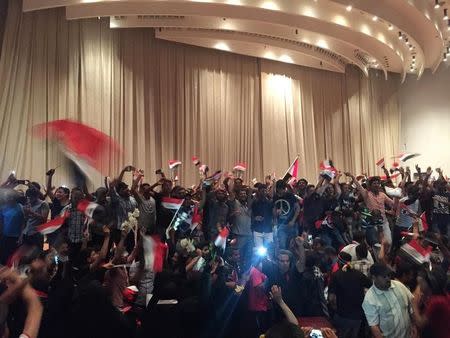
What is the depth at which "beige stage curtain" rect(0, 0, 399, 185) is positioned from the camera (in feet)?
38.9

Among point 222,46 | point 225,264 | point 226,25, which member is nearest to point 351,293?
point 225,264

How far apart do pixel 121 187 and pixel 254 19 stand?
6664mm

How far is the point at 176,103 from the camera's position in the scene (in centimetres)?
1480

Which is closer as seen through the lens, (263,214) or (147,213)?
(147,213)

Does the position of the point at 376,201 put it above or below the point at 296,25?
below

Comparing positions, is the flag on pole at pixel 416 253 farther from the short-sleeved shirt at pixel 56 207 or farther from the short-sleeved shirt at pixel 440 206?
the short-sleeved shirt at pixel 56 207

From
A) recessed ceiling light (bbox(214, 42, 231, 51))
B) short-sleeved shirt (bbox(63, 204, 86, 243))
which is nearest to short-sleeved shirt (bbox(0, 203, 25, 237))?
short-sleeved shirt (bbox(63, 204, 86, 243))

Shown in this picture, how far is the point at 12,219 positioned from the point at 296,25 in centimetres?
922

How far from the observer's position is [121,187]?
8.01m

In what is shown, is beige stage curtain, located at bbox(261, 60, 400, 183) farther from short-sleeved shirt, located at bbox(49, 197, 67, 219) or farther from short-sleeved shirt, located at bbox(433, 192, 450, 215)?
short-sleeved shirt, located at bbox(49, 197, 67, 219)

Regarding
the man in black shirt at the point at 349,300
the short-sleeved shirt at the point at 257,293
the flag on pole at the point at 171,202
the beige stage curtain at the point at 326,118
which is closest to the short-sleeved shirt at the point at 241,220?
the flag on pole at the point at 171,202

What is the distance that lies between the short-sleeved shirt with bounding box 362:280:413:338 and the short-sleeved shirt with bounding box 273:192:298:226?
449cm

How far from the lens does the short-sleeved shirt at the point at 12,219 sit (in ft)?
22.5

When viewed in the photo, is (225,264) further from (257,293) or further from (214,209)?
(214,209)
